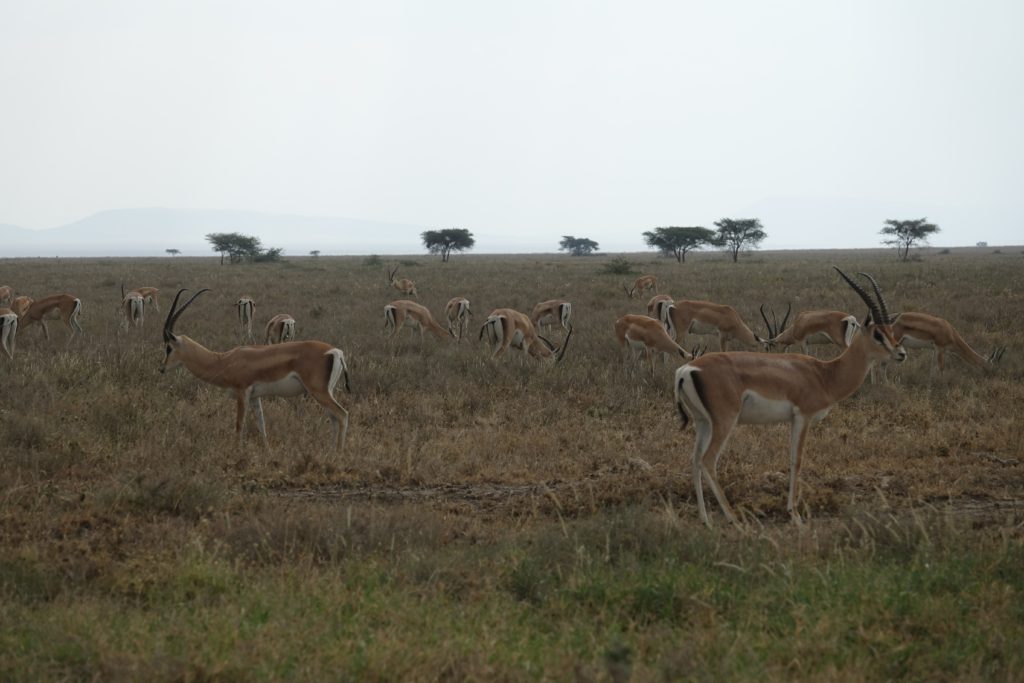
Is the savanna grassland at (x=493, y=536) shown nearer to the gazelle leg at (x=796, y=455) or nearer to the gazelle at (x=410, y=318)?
the gazelle leg at (x=796, y=455)

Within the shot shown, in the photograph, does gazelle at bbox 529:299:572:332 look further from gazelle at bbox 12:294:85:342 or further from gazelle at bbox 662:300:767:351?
gazelle at bbox 12:294:85:342

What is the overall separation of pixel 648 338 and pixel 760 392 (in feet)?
24.2

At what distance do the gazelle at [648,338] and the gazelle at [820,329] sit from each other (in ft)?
5.88

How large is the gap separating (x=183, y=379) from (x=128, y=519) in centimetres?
585

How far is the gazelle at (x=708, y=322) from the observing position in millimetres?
15703

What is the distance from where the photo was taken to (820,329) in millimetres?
14445

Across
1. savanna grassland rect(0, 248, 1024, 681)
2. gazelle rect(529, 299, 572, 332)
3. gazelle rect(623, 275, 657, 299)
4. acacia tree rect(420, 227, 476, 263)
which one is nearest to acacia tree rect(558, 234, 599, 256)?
acacia tree rect(420, 227, 476, 263)

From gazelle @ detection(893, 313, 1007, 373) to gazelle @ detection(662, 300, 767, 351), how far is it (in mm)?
2827

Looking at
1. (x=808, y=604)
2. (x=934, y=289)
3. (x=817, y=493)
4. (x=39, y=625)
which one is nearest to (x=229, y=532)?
(x=39, y=625)

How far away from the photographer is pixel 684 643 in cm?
403

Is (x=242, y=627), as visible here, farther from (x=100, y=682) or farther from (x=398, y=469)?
(x=398, y=469)

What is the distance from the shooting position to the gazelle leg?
258 inches

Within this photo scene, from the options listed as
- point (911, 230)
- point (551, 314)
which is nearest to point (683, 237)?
point (911, 230)

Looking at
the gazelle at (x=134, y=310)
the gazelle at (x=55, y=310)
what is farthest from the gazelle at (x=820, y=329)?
the gazelle at (x=55, y=310)
